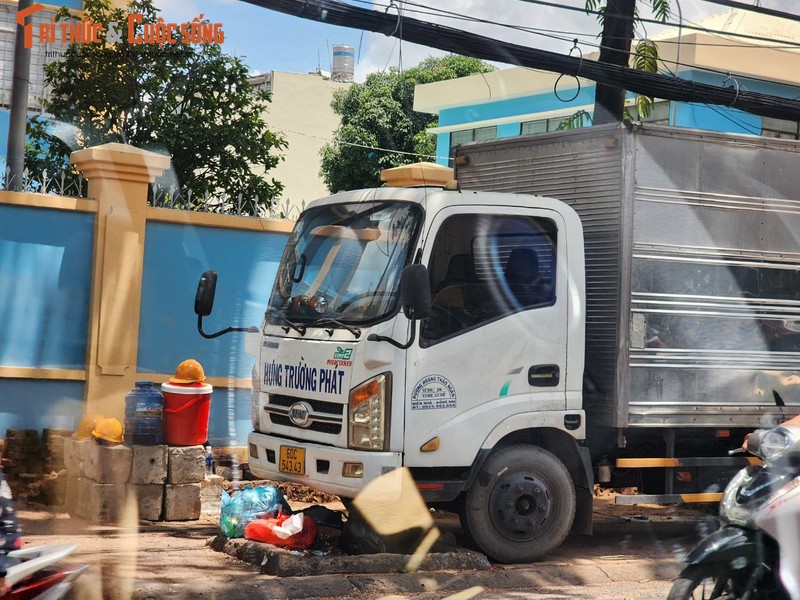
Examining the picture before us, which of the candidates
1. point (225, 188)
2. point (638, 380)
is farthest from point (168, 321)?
point (638, 380)

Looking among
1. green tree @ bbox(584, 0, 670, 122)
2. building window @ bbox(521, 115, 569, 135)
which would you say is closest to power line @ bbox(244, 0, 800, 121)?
green tree @ bbox(584, 0, 670, 122)

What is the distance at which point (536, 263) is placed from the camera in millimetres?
6879

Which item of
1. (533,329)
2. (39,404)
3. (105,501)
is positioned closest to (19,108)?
(39,404)

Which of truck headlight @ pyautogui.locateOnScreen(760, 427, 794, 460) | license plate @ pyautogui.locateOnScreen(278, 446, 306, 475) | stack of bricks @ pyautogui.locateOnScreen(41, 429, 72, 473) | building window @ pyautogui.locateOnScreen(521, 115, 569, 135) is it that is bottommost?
stack of bricks @ pyautogui.locateOnScreen(41, 429, 72, 473)

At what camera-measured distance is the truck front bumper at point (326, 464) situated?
6.24 metres

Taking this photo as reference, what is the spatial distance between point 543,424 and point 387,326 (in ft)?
4.21

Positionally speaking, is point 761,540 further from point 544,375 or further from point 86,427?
point 86,427

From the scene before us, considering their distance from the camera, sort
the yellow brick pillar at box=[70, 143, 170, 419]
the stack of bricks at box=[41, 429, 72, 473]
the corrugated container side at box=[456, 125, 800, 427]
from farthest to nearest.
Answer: the yellow brick pillar at box=[70, 143, 170, 419] < the stack of bricks at box=[41, 429, 72, 473] < the corrugated container side at box=[456, 125, 800, 427]

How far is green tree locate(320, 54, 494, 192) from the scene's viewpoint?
29.9 metres

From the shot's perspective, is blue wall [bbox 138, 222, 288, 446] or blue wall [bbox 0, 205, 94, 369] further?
blue wall [bbox 138, 222, 288, 446]

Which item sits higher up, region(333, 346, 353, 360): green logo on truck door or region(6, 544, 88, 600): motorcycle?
region(333, 346, 353, 360): green logo on truck door

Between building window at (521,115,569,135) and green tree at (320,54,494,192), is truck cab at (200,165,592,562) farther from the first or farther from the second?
green tree at (320,54,494,192)

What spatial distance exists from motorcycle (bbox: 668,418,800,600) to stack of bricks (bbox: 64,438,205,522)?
4.32m

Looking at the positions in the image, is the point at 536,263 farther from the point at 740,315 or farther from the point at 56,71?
the point at 56,71
